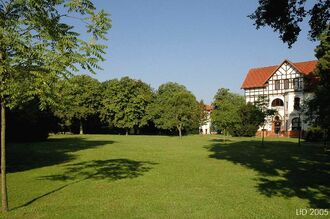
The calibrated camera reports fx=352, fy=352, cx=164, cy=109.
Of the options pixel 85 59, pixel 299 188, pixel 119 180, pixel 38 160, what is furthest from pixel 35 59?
pixel 38 160

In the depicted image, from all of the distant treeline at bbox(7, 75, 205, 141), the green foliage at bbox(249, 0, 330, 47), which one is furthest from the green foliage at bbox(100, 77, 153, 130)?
the green foliage at bbox(249, 0, 330, 47)

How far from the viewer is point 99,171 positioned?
61.1 ft

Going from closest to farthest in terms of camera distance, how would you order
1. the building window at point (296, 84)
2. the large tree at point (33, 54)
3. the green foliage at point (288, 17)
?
the large tree at point (33, 54)
the green foliage at point (288, 17)
the building window at point (296, 84)

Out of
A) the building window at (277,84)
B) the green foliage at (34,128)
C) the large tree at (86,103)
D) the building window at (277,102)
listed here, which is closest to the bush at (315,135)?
the building window at (277,102)

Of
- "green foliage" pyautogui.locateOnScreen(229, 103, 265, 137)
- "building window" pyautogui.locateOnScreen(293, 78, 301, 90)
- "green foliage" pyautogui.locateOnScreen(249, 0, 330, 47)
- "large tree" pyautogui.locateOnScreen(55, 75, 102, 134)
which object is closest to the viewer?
"green foliage" pyautogui.locateOnScreen(249, 0, 330, 47)

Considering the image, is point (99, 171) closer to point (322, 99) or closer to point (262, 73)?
point (322, 99)

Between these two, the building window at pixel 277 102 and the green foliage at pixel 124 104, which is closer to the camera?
the building window at pixel 277 102

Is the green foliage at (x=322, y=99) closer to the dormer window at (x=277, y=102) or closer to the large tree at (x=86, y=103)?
the dormer window at (x=277, y=102)

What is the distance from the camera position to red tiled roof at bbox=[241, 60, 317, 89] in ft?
227

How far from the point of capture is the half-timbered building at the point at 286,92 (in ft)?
214

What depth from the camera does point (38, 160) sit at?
23438mm

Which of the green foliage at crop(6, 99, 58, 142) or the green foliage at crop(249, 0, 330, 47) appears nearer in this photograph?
the green foliage at crop(249, 0, 330, 47)

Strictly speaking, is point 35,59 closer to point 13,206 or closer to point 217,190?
point 13,206

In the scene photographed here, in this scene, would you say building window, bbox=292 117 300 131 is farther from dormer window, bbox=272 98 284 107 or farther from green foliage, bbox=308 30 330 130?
green foliage, bbox=308 30 330 130
